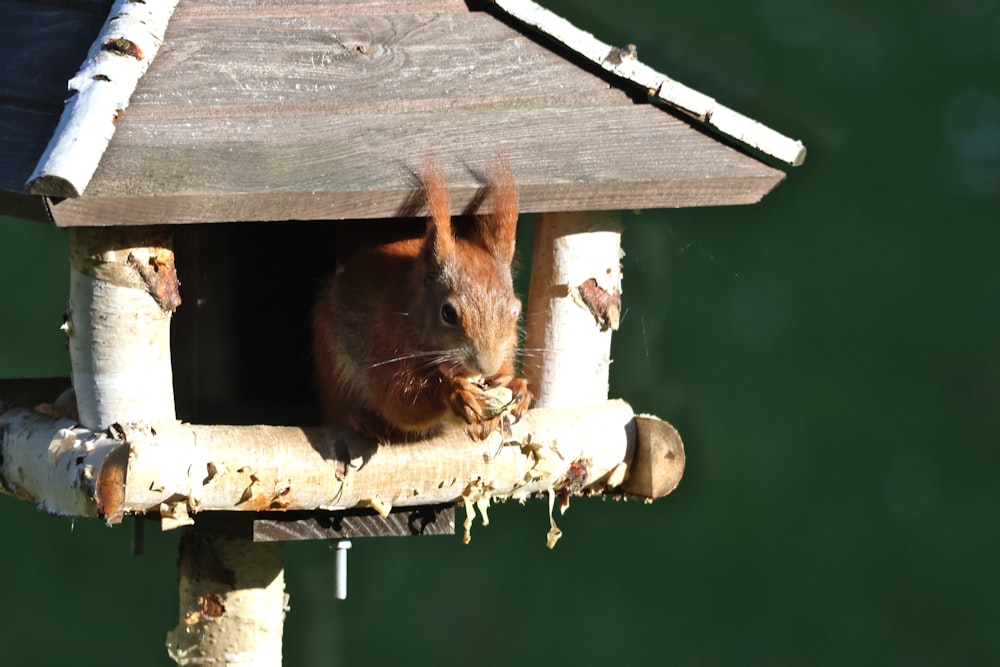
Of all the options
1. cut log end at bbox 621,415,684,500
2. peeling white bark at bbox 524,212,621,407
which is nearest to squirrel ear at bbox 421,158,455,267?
peeling white bark at bbox 524,212,621,407

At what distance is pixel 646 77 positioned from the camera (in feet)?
8.64

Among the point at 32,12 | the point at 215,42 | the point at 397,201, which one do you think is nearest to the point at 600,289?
the point at 397,201

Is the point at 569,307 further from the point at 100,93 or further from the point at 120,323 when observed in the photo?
the point at 100,93

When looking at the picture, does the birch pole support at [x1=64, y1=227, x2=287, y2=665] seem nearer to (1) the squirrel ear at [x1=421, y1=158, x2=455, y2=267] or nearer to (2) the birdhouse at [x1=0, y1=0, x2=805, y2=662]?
(2) the birdhouse at [x1=0, y1=0, x2=805, y2=662]

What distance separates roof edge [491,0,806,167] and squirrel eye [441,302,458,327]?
542 mm

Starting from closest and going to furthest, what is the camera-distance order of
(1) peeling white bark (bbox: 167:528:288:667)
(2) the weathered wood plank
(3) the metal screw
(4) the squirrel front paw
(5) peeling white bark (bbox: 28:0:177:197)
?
1. (5) peeling white bark (bbox: 28:0:177:197)
2. (2) the weathered wood plank
3. (4) the squirrel front paw
4. (1) peeling white bark (bbox: 167:528:288:667)
5. (3) the metal screw

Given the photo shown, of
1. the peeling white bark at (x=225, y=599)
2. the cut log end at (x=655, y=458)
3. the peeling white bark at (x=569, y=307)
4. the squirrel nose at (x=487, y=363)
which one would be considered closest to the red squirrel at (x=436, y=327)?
the squirrel nose at (x=487, y=363)

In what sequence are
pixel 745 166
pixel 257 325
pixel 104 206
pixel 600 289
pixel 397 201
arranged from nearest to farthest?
pixel 104 206 → pixel 397 201 → pixel 745 166 → pixel 600 289 → pixel 257 325

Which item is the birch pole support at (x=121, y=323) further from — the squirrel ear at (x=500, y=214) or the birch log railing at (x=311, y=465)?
the squirrel ear at (x=500, y=214)

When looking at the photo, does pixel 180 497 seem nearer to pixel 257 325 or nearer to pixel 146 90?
pixel 146 90

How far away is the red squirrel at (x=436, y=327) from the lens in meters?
2.39

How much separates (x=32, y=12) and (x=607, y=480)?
1330 mm

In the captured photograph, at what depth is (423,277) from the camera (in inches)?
98.7

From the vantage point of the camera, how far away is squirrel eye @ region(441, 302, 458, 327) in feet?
7.88
